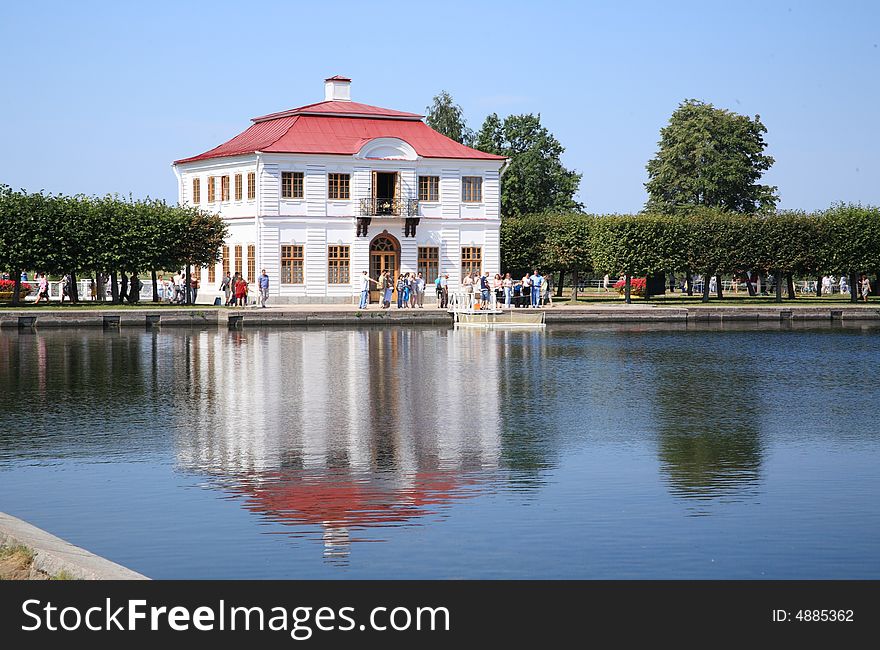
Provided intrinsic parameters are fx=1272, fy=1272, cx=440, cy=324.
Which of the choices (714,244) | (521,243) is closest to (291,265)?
(521,243)

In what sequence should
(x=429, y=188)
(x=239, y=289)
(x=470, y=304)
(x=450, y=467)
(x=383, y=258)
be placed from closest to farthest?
(x=450, y=467)
(x=470, y=304)
(x=239, y=289)
(x=383, y=258)
(x=429, y=188)

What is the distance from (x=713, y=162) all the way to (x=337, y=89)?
28945mm

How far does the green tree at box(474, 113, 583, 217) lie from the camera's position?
268 feet

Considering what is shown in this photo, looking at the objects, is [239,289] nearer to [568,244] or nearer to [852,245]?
[568,244]

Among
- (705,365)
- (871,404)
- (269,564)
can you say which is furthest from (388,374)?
(269,564)

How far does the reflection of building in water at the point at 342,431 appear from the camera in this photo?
43.1ft

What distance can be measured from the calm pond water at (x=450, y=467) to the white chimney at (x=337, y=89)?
120ft

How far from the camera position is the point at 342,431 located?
1808 cm

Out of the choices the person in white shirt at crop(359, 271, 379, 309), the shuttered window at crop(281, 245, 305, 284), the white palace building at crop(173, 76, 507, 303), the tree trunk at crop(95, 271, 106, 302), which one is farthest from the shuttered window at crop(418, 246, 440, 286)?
the tree trunk at crop(95, 271, 106, 302)

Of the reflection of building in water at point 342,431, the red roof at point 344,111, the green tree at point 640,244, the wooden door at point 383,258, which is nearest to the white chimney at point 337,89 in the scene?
the red roof at point 344,111

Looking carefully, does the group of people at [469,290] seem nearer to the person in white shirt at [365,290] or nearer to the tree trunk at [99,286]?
the person in white shirt at [365,290]

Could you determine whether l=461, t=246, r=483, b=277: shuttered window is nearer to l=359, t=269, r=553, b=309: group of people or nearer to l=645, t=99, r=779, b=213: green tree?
l=359, t=269, r=553, b=309: group of people

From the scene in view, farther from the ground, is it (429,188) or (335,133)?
(335,133)
